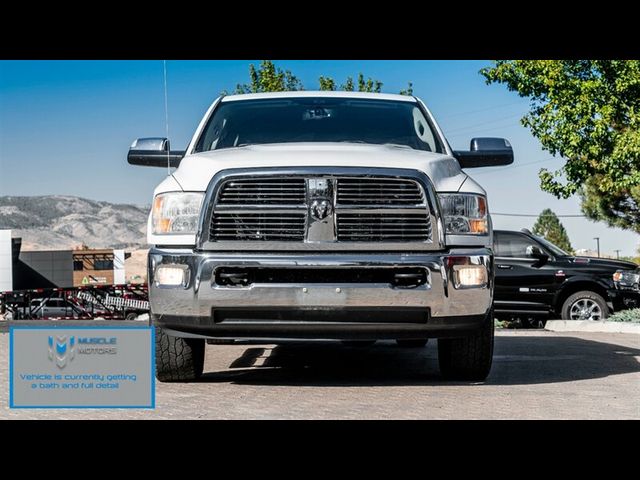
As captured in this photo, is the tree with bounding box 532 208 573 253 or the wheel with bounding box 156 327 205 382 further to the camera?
A: the tree with bounding box 532 208 573 253

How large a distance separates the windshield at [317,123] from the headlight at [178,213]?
1180 mm

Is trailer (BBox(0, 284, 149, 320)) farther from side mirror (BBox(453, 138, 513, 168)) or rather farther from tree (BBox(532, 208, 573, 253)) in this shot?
tree (BBox(532, 208, 573, 253))

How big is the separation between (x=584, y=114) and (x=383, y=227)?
17185 millimetres

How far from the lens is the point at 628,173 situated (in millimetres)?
22141

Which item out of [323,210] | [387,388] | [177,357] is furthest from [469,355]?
[177,357]

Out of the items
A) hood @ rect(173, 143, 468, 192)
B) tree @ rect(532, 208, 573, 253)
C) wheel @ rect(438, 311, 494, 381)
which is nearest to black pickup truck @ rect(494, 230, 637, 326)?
wheel @ rect(438, 311, 494, 381)

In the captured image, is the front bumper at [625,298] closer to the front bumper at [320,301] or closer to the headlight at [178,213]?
the front bumper at [320,301]

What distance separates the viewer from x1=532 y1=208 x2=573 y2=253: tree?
132375 millimetres

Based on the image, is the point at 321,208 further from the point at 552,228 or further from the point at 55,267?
the point at 552,228

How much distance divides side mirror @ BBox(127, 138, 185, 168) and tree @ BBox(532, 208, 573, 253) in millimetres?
127001
